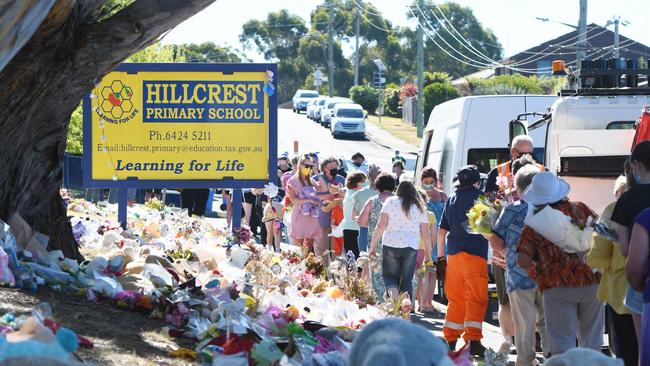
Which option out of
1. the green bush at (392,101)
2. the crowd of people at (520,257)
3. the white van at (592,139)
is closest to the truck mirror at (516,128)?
the white van at (592,139)

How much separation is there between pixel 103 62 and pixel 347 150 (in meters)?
47.2

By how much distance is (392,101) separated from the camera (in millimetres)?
84938

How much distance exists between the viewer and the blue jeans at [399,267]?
1297cm

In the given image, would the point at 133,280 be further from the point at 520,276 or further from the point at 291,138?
the point at 291,138

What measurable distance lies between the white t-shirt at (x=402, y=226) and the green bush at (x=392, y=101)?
2811 inches

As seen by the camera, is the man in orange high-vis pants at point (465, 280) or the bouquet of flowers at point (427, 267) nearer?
the man in orange high-vis pants at point (465, 280)

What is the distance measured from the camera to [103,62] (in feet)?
30.6

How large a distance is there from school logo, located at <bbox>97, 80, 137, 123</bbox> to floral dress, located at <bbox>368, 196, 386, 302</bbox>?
2.96 meters

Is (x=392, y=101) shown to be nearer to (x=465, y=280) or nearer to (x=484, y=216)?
(x=465, y=280)

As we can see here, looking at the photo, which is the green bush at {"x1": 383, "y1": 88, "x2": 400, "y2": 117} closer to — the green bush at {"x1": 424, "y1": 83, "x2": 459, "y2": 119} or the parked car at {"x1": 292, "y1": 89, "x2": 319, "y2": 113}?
the parked car at {"x1": 292, "y1": 89, "x2": 319, "y2": 113}

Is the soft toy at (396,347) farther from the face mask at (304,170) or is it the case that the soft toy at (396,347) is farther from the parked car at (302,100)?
the parked car at (302,100)

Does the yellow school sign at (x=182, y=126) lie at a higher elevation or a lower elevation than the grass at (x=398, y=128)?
higher

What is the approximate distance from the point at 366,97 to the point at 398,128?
14738 millimetres

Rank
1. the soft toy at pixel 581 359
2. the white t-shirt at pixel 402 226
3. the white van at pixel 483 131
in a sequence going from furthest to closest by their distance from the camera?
the white van at pixel 483 131 → the white t-shirt at pixel 402 226 → the soft toy at pixel 581 359
